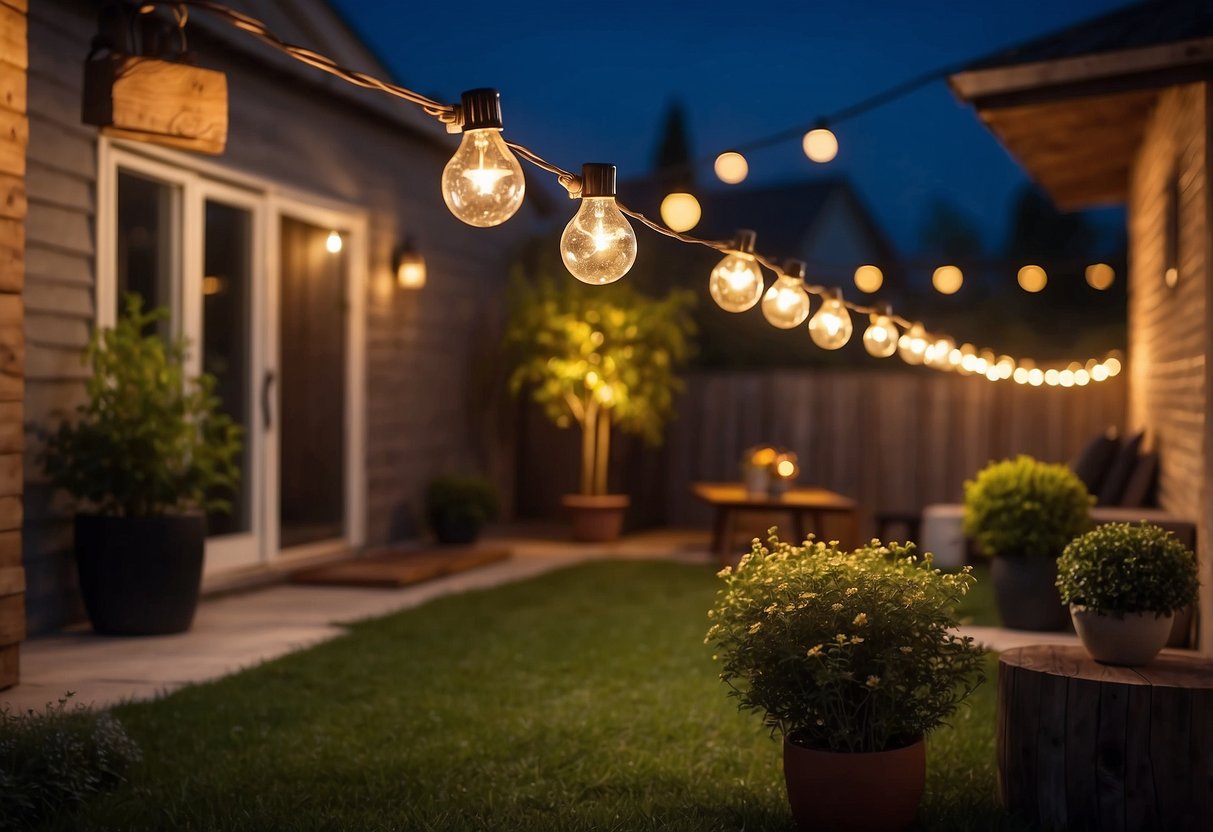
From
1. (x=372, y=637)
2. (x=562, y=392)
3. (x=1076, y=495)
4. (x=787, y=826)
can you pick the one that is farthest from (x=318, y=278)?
(x=787, y=826)

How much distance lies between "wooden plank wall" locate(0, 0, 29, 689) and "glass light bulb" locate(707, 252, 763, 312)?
2593 millimetres

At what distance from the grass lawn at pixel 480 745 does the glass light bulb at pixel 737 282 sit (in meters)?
1.39

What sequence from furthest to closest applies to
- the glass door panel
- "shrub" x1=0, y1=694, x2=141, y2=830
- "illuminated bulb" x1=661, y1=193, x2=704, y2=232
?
the glass door panel
"illuminated bulb" x1=661, y1=193, x2=704, y2=232
"shrub" x1=0, y1=694, x2=141, y2=830

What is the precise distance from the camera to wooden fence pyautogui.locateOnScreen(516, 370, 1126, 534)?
10602mm

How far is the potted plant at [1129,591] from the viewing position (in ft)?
11.2

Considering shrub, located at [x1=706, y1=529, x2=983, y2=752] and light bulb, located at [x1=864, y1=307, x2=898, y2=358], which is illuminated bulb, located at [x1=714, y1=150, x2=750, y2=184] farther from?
shrub, located at [x1=706, y1=529, x2=983, y2=752]

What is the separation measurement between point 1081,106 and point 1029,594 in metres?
2.79

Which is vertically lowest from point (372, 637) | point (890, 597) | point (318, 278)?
point (372, 637)

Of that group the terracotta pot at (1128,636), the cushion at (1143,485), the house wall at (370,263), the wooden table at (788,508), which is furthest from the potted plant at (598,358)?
the terracotta pot at (1128,636)

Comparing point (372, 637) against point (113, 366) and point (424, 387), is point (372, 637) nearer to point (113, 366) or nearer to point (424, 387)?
point (113, 366)

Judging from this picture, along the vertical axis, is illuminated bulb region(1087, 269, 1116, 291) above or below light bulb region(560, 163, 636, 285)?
above

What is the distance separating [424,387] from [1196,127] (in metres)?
6.27

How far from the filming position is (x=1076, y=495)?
6.34m

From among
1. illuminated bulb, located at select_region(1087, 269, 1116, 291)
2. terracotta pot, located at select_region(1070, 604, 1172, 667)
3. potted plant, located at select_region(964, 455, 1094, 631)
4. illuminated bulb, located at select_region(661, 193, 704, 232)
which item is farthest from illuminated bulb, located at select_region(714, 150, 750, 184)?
illuminated bulb, located at select_region(1087, 269, 1116, 291)
